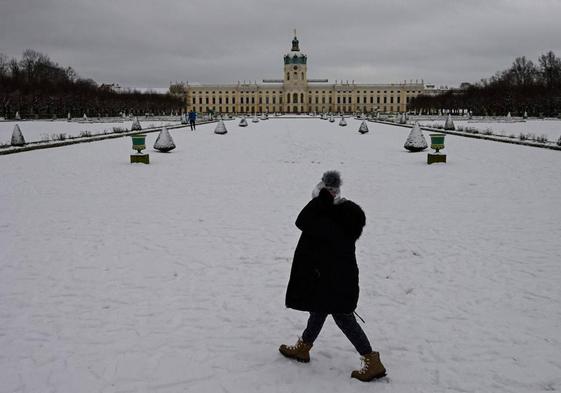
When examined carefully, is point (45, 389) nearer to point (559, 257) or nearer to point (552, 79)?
point (559, 257)

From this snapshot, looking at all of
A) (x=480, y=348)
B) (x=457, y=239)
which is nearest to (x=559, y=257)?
(x=457, y=239)

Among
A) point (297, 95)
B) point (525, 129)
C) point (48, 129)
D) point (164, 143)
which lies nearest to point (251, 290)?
point (164, 143)

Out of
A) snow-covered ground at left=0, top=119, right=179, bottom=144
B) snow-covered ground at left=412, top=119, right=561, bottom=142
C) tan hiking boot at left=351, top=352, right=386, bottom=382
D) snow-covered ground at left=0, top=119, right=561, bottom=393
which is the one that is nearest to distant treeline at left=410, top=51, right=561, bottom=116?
snow-covered ground at left=412, top=119, right=561, bottom=142

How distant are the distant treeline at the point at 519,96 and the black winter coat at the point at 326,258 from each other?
59.9 m

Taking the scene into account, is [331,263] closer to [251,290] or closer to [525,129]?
[251,290]

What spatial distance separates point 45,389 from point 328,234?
2.03 meters

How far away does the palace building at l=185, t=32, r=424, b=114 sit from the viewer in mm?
116125

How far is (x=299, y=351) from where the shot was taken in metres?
3.61

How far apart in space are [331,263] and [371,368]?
0.77 meters

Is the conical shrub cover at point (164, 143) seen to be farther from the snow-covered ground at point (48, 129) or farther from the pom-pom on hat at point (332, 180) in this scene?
the pom-pom on hat at point (332, 180)

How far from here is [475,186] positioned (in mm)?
10664

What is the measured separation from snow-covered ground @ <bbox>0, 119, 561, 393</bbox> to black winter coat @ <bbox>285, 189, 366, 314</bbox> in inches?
22.8

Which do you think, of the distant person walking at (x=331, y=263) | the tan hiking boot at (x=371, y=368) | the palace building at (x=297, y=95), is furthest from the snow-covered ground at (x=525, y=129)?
the palace building at (x=297, y=95)

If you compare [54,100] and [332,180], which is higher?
[54,100]
